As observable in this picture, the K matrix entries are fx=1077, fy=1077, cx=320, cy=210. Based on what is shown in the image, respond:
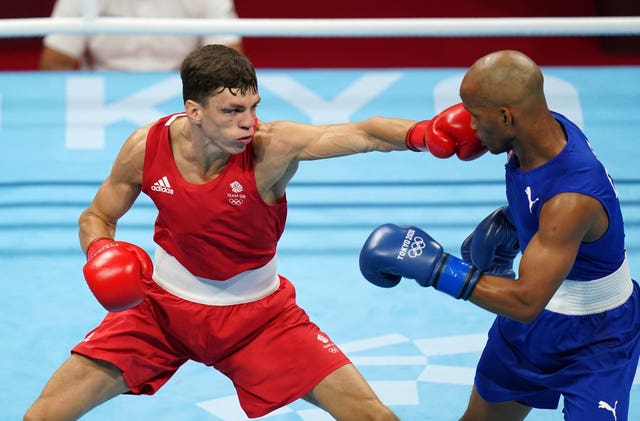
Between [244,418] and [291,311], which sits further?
[244,418]

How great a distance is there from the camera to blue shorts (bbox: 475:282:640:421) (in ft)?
9.92

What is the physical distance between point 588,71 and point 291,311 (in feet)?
9.89

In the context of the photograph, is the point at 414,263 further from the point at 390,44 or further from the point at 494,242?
the point at 390,44

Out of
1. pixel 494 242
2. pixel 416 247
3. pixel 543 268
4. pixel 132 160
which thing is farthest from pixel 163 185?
pixel 543 268

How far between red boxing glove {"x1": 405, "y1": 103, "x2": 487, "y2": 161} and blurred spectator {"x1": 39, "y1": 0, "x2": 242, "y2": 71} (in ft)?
7.58

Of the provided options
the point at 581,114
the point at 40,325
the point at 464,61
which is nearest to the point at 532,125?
the point at 40,325

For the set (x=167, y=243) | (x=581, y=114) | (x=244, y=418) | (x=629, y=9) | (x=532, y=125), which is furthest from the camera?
(x=629, y=9)

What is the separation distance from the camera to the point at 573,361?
3094mm

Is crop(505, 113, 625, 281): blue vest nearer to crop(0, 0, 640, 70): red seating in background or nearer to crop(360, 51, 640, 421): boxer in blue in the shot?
crop(360, 51, 640, 421): boxer in blue

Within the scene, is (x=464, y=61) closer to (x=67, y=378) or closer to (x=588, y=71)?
(x=588, y=71)

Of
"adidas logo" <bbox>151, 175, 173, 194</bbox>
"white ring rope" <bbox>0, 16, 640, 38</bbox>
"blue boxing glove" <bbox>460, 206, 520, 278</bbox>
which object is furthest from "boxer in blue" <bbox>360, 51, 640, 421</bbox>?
"white ring rope" <bbox>0, 16, 640, 38</bbox>

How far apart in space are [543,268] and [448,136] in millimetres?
599

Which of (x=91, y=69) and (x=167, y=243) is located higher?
(x=91, y=69)

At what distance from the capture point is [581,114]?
5559 mm
